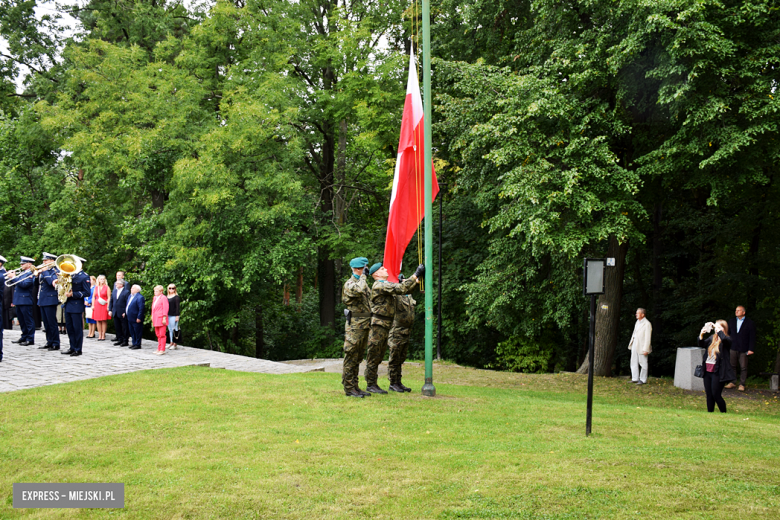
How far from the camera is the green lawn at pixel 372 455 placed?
17.5ft

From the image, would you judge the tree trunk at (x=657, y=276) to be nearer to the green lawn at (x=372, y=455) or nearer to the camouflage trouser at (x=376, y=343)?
the green lawn at (x=372, y=455)

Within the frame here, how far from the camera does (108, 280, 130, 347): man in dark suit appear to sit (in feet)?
56.1

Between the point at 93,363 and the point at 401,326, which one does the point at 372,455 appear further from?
the point at 93,363

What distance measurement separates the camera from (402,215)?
1087cm

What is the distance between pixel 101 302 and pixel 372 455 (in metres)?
13.6

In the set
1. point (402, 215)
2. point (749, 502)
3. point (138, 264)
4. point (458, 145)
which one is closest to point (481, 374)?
point (458, 145)

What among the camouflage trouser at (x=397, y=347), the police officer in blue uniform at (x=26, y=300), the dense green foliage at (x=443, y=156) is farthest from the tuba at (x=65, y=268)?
the camouflage trouser at (x=397, y=347)

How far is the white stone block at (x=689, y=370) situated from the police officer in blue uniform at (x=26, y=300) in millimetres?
16088

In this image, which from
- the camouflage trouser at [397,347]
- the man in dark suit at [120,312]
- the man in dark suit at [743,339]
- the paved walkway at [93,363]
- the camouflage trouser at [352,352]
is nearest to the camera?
the camouflage trouser at [352,352]

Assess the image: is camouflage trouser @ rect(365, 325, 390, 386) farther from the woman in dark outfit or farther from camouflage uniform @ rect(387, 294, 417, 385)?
the woman in dark outfit

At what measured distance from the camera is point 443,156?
21.9 m

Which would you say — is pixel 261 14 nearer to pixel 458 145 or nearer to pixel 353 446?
pixel 458 145

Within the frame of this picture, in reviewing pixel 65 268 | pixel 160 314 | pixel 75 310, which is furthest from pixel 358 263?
pixel 65 268

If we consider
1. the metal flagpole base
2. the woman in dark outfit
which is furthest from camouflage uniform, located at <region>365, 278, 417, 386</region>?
the woman in dark outfit
